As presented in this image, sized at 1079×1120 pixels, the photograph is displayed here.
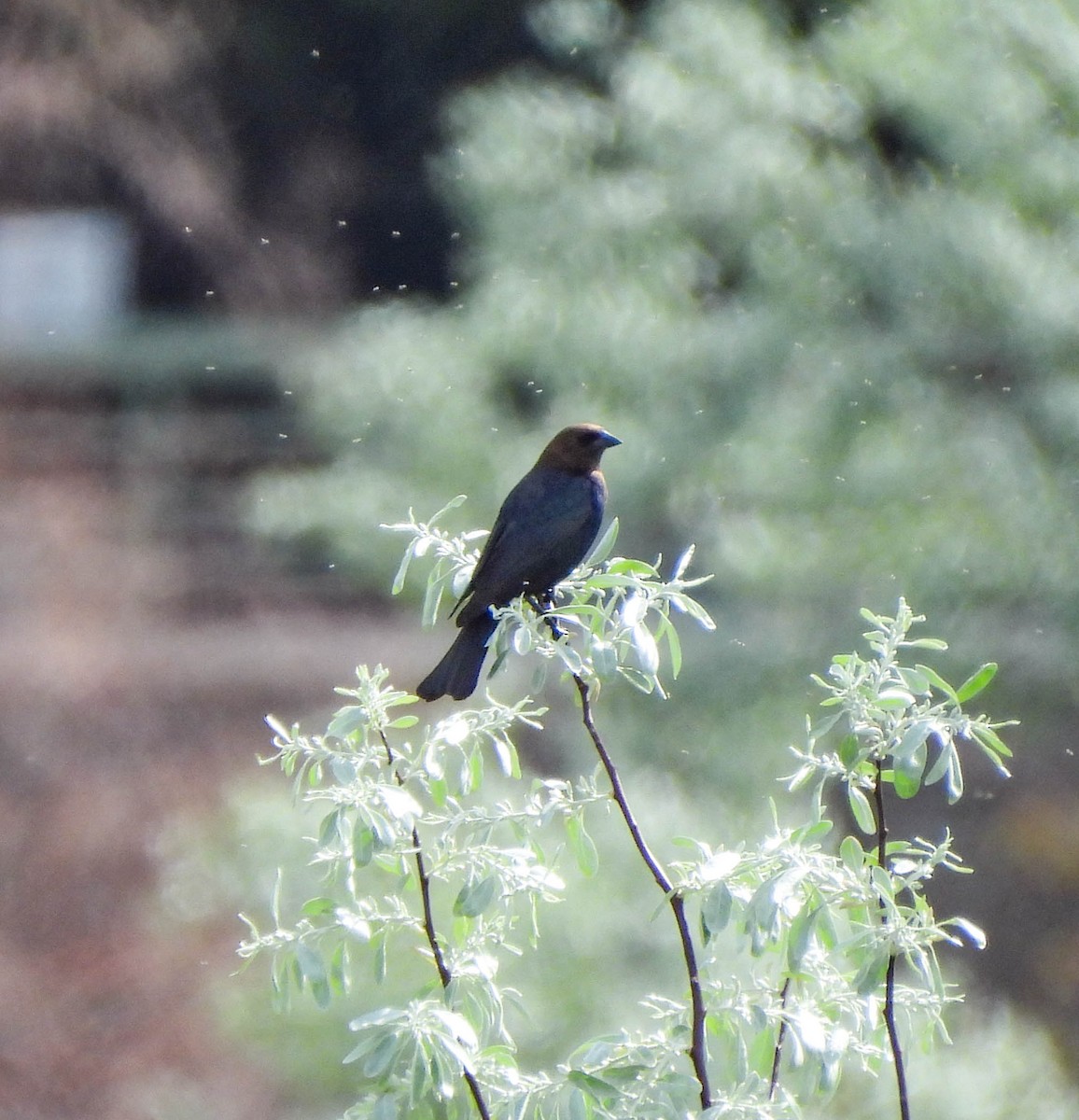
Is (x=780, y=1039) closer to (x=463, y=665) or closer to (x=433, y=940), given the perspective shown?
(x=433, y=940)

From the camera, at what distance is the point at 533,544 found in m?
1.50

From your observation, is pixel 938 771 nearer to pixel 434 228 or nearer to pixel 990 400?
pixel 990 400

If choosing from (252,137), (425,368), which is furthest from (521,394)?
(252,137)

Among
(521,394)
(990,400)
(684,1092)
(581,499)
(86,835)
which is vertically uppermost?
(684,1092)

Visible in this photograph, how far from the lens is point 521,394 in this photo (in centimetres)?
478

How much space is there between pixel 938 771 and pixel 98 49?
791 cm

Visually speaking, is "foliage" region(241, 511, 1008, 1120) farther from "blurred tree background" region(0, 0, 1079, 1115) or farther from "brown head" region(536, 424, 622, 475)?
"blurred tree background" region(0, 0, 1079, 1115)

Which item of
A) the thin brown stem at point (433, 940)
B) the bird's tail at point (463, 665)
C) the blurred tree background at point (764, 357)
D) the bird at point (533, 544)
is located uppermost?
the thin brown stem at point (433, 940)

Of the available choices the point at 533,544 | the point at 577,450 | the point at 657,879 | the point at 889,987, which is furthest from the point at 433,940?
the point at 577,450

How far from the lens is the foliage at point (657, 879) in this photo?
0.87 m

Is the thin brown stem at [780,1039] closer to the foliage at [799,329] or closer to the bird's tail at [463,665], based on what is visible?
the bird's tail at [463,665]

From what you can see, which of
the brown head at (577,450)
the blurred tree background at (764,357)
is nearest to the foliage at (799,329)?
the blurred tree background at (764,357)

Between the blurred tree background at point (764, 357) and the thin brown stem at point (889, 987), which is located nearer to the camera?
the thin brown stem at point (889, 987)

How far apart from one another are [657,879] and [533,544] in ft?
2.07
